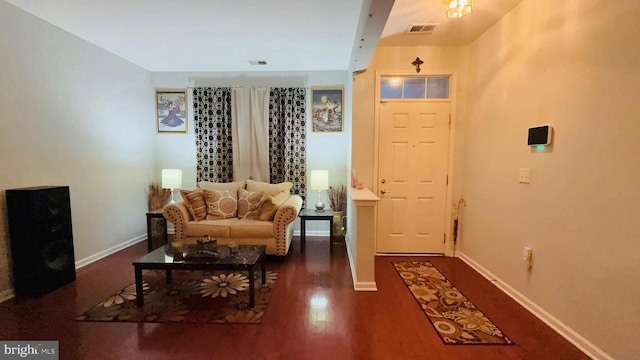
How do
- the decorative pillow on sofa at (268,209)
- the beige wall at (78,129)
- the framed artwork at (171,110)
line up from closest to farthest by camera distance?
the beige wall at (78,129) → the decorative pillow on sofa at (268,209) → the framed artwork at (171,110)

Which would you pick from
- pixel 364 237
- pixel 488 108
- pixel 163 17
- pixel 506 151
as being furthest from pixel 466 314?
pixel 163 17

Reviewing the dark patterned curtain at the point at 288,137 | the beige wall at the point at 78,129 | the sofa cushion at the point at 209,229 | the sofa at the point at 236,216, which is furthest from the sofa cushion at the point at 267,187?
the beige wall at the point at 78,129

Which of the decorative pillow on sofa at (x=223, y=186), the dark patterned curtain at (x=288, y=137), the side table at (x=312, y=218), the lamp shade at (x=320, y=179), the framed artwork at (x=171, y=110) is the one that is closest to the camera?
the side table at (x=312, y=218)

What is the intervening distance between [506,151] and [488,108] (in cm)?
58

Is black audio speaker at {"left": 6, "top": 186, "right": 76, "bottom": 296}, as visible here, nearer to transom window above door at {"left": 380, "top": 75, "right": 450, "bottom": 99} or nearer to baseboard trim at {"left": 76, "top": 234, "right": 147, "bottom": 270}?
baseboard trim at {"left": 76, "top": 234, "right": 147, "bottom": 270}

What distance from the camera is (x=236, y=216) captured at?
3.88 m

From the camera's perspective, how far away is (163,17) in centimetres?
275

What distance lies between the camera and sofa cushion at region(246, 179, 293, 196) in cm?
411

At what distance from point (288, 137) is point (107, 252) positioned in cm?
291

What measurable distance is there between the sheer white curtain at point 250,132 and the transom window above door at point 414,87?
1886mm

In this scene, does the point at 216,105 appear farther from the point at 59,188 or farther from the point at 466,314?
the point at 466,314

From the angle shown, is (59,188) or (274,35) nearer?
(59,188)

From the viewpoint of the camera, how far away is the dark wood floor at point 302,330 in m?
1.88
